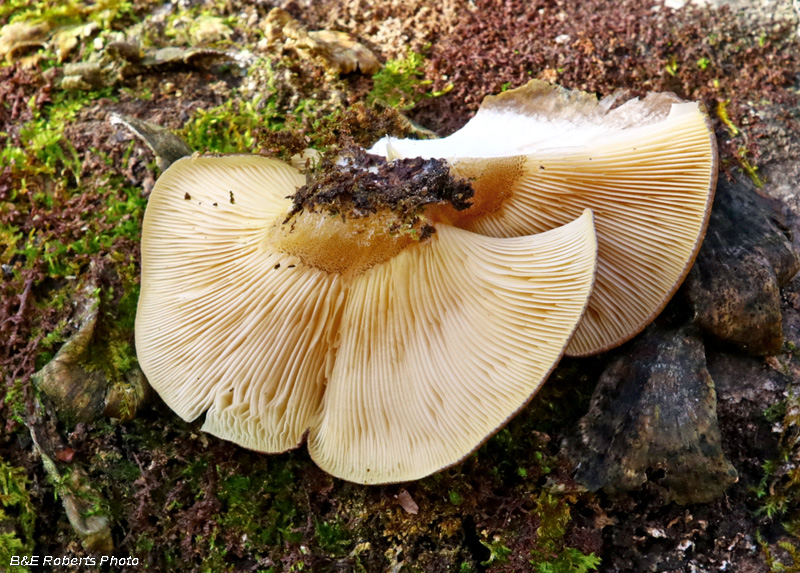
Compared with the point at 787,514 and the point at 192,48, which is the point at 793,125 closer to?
the point at 787,514

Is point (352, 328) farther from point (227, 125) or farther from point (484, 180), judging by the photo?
point (227, 125)

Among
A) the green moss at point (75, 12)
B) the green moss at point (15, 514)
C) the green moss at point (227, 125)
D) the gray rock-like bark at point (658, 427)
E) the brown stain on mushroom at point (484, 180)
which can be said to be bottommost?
the green moss at point (15, 514)

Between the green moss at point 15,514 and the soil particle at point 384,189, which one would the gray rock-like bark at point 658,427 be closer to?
the soil particle at point 384,189

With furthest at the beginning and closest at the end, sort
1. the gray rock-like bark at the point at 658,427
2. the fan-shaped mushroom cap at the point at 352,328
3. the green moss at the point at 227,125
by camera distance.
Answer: the green moss at the point at 227,125 → the gray rock-like bark at the point at 658,427 → the fan-shaped mushroom cap at the point at 352,328

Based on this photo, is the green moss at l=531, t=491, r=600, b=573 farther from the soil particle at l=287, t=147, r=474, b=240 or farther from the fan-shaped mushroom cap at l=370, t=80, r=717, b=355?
the soil particle at l=287, t=147, r=474, b=240

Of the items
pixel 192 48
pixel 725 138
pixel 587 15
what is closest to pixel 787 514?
pixel 725 138

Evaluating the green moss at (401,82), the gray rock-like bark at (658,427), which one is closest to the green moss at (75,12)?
the green moss at (401,82)

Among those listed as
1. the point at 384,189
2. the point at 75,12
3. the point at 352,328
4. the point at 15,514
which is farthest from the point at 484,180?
the point at 75,12

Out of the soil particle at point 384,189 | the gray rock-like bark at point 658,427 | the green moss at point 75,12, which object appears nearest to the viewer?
the soil particle at point 384,189
